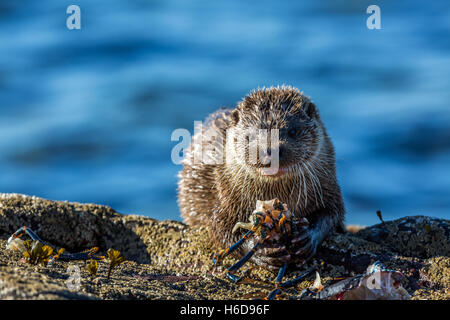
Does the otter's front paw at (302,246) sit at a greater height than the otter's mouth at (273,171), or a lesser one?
lesser

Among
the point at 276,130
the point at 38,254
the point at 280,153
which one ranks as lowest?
the point at 38,254

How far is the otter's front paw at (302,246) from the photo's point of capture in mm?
3613

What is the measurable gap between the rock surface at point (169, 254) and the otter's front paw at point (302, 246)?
6 centimetres

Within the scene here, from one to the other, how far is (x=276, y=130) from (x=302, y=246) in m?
0.94

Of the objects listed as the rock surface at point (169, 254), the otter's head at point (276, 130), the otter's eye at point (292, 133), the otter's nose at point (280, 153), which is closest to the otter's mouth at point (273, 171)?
the otter's head at point (276, 130)

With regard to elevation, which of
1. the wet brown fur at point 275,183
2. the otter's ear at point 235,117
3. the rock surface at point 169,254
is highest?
the otter's ear at point 235,117

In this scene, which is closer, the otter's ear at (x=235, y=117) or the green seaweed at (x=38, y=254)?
the green seaweed at (x=38, y=254)

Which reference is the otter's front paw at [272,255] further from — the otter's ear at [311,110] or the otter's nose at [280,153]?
the otter's ear at [311,110]

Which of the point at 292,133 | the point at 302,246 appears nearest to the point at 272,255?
the point at 302,246

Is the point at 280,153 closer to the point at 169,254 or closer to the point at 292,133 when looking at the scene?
the point at 292,133

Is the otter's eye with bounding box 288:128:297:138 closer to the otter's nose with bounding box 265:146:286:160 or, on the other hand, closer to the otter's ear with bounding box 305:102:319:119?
the otter's nose with bounding box 265:146:286:160

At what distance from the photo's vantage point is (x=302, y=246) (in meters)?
3.63

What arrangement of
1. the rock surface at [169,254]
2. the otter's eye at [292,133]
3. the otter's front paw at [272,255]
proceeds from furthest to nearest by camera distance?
the otter's eye at [292,133] < the otter's front paw at [272,255] < the rock surface at [169,254]
